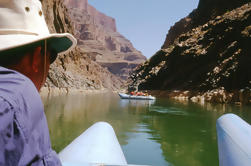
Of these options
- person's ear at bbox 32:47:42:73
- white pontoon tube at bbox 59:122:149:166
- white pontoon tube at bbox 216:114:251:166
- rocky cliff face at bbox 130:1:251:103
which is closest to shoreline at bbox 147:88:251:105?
rocky cliff face at bbox 130:1:251:103

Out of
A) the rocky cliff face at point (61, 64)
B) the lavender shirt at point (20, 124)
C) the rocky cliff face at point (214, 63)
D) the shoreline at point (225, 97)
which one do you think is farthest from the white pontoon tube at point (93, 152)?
the rocky cliff face at point (61, 64)

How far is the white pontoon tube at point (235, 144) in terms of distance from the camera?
9.46 ft

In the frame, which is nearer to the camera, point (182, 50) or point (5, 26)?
point (5, 26)

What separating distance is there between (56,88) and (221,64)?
29.6 metres

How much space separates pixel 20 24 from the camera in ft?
4.08

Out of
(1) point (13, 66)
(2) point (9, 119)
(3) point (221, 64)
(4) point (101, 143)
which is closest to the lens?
(2) point (9, 119)

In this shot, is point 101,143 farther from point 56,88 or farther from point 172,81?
point 172,81

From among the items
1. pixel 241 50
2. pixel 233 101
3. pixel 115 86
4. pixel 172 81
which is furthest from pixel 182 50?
pixel 115 86

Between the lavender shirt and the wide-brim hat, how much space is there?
283 mm

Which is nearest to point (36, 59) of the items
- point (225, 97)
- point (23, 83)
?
point (23, 83)

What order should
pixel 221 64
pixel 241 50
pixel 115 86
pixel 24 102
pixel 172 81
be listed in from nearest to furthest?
pixel 24 102 → pixel 241 50 → pixel 221 64 → pixel 172 81 → pixel 115 86

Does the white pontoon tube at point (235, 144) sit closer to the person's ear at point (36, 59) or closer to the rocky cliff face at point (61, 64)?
the person's ear at point (36, 59)

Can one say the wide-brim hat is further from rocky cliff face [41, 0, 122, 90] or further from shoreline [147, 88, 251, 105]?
rocky cliff face [41, 0, 122, 90]

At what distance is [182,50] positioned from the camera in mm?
48062
